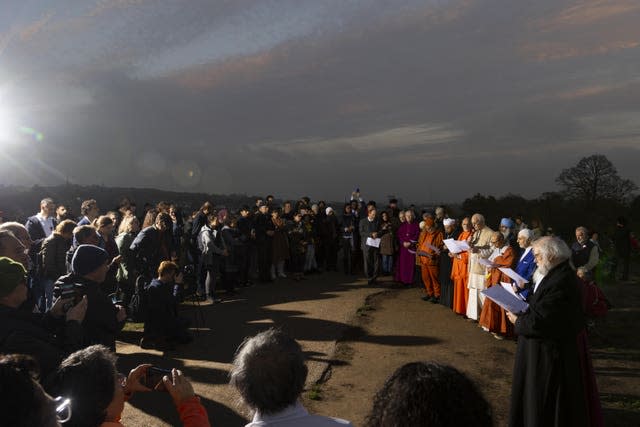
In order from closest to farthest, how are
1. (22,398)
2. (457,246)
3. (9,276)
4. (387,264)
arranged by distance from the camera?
(22,398) < (9,276) < (457,246) < (387,264)

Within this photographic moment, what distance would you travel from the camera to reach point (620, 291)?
11.8 meters

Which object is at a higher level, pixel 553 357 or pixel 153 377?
pixel 153 377

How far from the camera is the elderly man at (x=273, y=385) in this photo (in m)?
1.89

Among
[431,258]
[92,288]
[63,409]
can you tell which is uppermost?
[92,288]

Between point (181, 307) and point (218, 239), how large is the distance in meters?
1.58

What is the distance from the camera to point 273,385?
1.89m

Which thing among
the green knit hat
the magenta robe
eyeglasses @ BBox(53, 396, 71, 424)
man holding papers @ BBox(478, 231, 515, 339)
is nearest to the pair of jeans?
the magenta robe

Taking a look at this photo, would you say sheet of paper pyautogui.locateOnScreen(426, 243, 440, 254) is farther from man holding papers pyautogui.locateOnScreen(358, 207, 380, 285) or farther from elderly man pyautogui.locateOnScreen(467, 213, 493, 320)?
man holding papers pyautogui.locateOnScreen(358, 207, 380, 285)

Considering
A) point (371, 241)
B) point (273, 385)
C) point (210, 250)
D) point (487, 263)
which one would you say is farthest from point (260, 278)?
point (273, 385)

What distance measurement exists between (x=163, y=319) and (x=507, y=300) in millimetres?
4630

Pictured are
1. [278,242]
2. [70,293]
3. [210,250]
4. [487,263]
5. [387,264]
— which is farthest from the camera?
[387,264]

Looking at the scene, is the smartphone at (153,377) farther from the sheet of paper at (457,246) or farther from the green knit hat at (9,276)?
the sheet of paper at (457,246)

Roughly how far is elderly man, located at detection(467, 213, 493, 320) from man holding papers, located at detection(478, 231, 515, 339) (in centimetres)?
29

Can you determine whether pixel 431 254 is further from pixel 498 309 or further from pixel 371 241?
pixel 498 309
